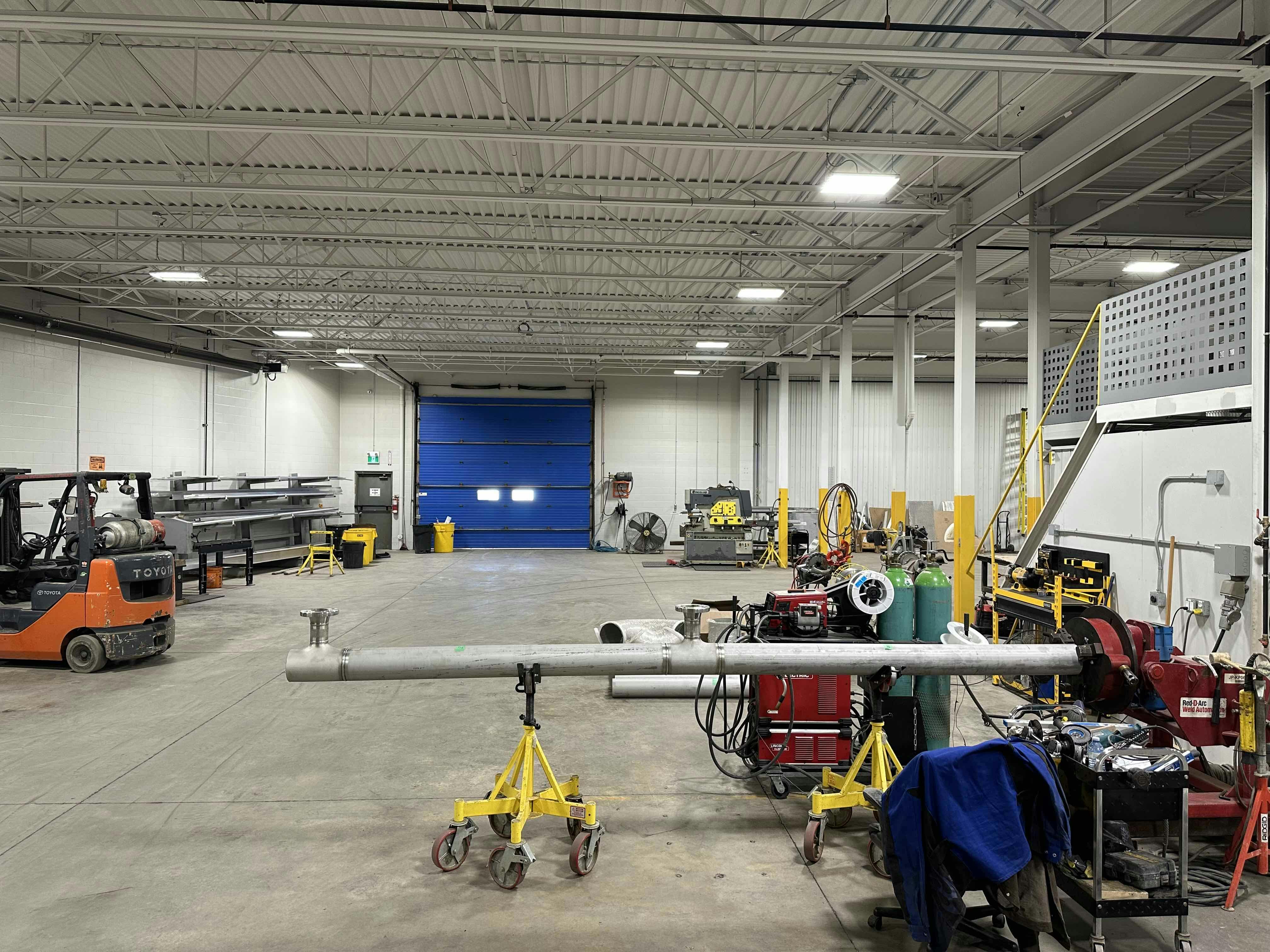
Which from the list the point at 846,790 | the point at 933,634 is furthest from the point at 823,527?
the point at 846,790

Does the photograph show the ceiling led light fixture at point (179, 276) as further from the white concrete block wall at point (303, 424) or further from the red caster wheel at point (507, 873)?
the red caster wheel at point (507, 873)

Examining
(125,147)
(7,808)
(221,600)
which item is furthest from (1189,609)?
(221,600)

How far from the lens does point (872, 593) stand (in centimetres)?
477

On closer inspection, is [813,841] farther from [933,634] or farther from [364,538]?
[364,538]

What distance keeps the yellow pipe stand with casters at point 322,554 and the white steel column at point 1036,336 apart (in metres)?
12.8

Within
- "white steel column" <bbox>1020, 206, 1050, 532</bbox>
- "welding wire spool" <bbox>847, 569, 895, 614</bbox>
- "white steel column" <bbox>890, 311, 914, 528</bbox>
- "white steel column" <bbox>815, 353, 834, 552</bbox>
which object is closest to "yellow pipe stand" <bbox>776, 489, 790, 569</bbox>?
"white steel column" <bbox>815, 353, 834, 552</bbox>

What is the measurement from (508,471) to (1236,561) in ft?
60.0

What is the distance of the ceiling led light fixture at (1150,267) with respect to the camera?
11.7 metres

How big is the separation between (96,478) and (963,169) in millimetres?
10389

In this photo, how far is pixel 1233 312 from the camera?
208 inches

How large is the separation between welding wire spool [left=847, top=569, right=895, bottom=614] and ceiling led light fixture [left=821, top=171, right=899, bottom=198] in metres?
4.35

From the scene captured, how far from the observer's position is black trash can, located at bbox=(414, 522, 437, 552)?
20.6 m

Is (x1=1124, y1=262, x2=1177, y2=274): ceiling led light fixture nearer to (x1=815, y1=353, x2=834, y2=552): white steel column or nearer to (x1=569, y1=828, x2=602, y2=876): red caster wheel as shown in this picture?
(x1=815, y1=353, x2=834, y2=552): white steel column

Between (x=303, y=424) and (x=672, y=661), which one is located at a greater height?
(x=303, y=424)
